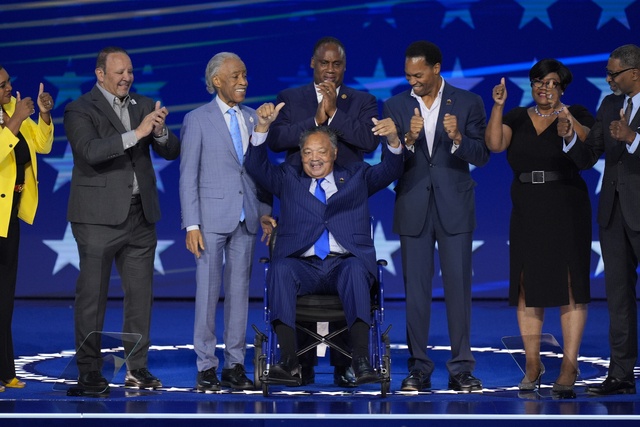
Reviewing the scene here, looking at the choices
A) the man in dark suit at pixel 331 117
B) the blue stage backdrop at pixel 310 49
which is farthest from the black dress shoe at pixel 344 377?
the blue stage backdrop at pixel 310 49

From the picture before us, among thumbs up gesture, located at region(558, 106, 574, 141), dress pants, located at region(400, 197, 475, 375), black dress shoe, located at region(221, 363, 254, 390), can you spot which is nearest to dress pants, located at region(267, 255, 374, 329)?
dress pants, located at region(400, 197, 475, 375)

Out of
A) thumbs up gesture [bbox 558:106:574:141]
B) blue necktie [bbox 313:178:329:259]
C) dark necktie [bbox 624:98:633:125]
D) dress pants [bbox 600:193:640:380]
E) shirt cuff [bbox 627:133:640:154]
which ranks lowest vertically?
dress pants [bbox 600:193:640:380]

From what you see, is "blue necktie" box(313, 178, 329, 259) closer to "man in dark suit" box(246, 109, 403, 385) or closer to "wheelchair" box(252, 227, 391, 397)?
"man in dark suit" box(246, 109, 403, 385)

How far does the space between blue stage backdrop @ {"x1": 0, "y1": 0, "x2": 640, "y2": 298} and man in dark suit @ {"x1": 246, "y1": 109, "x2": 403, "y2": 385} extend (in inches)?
141

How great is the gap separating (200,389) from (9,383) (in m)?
0.95

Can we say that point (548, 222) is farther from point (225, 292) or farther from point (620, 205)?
point (225, 292)

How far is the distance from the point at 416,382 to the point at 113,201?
1.71 m

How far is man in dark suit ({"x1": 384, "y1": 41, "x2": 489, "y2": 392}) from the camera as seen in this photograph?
549 cm

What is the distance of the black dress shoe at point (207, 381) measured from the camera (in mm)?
5406

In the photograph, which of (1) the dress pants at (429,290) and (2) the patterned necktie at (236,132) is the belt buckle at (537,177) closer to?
(1) the dress pants at (429,290)

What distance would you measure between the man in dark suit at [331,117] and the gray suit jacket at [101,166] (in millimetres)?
633

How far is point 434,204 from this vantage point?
557 centimetres

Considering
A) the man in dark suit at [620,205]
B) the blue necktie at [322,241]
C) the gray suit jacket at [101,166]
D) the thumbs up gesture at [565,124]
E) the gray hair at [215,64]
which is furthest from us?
the gray hair at [215,64]

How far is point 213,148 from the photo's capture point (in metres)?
5.62
